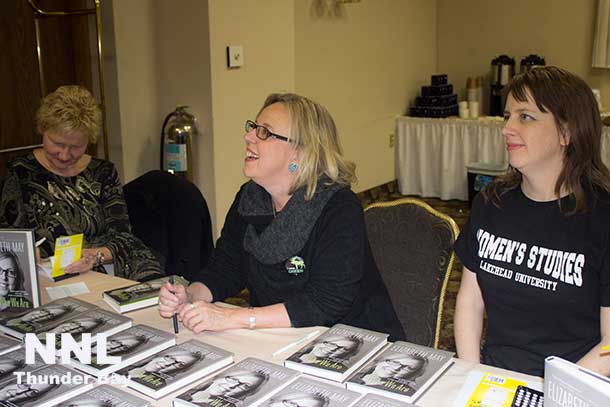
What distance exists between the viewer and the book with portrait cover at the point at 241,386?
1.32m

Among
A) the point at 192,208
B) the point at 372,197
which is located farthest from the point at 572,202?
the point at 372,197

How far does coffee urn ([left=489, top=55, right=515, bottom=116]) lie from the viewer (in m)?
6.31

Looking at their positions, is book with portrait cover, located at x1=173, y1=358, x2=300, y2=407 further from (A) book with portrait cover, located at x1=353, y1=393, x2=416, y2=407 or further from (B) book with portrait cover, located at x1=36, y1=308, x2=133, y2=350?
(B) book with portrait cover, located at x1=36, y1=308, x2=133, y2=350

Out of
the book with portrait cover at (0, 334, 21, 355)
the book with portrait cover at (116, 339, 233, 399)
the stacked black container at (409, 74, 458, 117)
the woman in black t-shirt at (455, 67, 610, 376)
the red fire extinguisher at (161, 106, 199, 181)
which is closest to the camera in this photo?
the book with portrait cover at (116, 339, 233, 399)

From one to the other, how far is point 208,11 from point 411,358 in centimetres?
285

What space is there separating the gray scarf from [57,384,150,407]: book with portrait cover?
0.63 meters

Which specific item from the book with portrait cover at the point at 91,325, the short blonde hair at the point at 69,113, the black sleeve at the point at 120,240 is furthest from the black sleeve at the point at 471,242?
the short blonde hair at the point at 69,113

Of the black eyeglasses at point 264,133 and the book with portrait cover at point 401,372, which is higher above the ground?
the black eyeglasses at point 264,133

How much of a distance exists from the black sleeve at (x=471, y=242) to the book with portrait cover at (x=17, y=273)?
1.19 meters

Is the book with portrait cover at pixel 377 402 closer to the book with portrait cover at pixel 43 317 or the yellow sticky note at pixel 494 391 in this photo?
the yellow sticky note at pixel 494 391

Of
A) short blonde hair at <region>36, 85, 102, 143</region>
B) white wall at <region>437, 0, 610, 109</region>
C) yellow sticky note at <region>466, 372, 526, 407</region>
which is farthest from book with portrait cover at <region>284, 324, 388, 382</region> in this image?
white wall at <region>437, 0, 610, 109</region>

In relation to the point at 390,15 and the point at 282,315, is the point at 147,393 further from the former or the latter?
the point at 390,15

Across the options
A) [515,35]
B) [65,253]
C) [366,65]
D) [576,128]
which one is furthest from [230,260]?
[515,35]

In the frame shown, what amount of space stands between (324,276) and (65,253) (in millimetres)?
889
